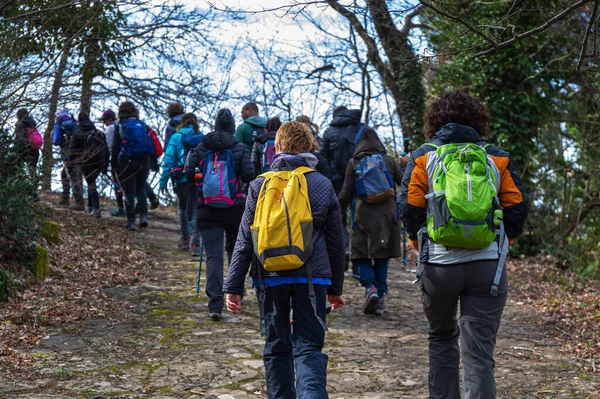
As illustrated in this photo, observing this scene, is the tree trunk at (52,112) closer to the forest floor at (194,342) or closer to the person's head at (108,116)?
the forest floor at (194,342)

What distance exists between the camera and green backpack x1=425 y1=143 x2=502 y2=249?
4.09 metres

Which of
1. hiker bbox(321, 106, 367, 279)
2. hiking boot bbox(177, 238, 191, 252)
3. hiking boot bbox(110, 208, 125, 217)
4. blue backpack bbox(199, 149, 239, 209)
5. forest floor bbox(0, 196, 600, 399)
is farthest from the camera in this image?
hiking boot bbox(110, 208, 125, 217)

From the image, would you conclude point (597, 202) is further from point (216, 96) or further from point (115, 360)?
point (115, 360)

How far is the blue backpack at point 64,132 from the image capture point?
13.6 m

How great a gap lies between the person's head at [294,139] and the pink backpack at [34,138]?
19.0 ft

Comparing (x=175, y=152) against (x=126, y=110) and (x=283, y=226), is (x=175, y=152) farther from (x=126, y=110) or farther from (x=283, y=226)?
(x=283, y=226)

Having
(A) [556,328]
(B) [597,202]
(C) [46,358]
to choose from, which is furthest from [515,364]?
(B) [597,202]

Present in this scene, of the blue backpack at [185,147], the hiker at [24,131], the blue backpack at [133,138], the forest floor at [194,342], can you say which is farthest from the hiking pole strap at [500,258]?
the blue backpack at [133,138]

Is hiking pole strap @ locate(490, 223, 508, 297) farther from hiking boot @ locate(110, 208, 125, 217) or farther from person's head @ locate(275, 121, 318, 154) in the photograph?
hiking boot @ locate(110, 208, 125, 217)

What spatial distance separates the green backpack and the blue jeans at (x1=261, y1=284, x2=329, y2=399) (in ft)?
2.76

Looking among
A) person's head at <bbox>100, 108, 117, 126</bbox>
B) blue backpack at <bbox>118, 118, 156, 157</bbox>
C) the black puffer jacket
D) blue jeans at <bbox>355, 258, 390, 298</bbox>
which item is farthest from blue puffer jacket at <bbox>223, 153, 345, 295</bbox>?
person's head at <bbox>100, 108, 117, 126</bbox>

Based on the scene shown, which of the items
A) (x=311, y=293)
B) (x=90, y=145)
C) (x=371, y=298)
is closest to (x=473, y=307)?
(x=311, y=293)

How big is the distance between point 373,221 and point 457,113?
12.8ft

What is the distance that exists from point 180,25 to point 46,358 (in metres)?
8.59
